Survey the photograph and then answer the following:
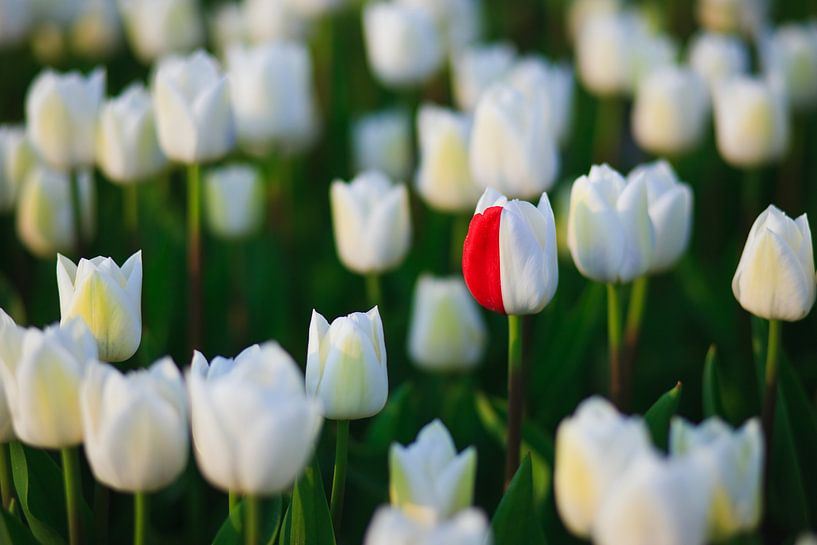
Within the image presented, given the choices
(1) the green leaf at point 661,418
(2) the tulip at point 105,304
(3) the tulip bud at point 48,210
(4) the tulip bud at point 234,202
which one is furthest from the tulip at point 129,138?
(1) the green leaf at point 661,418

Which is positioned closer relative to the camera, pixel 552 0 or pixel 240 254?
pixel 240 254

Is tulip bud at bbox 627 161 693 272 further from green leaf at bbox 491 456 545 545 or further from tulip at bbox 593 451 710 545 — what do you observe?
tulip at bbox 593 451 710 545

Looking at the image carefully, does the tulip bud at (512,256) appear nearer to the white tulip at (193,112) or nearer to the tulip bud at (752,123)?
the white tulip at (193,112)

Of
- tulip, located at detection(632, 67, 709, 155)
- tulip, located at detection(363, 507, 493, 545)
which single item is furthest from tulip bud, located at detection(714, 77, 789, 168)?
tulip, located at detection(363, 507, 493, 545)

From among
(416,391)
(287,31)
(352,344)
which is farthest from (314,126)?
(352,344)

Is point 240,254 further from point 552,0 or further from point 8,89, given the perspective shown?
point 552,0

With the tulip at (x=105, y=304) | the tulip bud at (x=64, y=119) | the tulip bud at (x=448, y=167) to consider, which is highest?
the tulip bud at (x=64, y=119)
